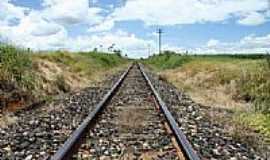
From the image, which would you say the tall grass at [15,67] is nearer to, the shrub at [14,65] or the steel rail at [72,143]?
the shrub at [14,65]

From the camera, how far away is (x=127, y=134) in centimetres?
757

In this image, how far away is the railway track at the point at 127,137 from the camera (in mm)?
6215

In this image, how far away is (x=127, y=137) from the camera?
733 centimetres

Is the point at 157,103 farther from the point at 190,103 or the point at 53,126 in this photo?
the point at 53,126

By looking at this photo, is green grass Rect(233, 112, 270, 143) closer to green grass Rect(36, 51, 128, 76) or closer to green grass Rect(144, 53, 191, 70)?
green grass Rect(36, 51, 128, 76)

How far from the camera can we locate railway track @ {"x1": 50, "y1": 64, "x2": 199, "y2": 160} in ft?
20.4

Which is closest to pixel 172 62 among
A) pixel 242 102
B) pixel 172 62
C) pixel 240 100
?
pixel 172 62

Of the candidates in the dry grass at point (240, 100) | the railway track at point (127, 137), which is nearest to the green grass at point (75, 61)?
the dry grass at point (240, 100)

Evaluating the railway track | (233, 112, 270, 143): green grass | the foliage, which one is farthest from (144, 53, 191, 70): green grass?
the railway track

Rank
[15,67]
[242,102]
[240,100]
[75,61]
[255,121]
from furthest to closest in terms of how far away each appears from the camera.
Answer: [75,61] < [240,100] < [242,102] < [15,67] < [255,121]

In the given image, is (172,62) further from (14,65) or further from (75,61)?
(14,65)

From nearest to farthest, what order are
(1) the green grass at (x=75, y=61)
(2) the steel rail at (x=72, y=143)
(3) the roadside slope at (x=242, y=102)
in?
(2) the steel rail at (x=72, y=143)
(3) the roadside slope at (x=242, y=102)
(1) the green grass at (x=75, y=61)

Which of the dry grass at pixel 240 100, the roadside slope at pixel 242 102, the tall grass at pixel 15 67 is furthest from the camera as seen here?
the tall grass at pixel 15 67

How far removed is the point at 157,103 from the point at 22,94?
296 centimetres
